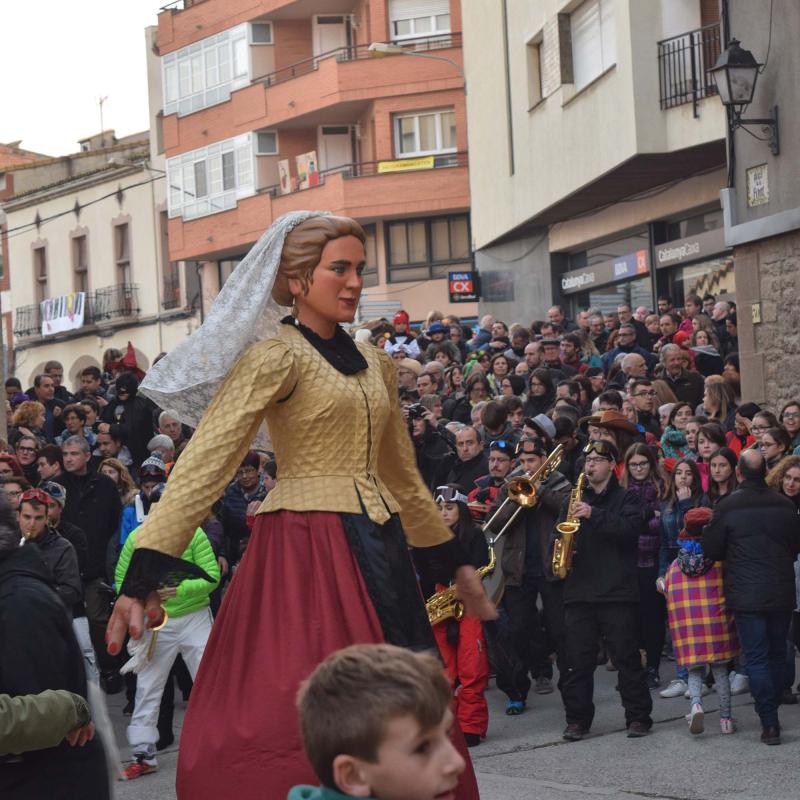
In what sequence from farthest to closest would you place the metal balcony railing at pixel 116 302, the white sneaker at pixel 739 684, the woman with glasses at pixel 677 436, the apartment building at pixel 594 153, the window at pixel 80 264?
the window at pixel 80 264 < the metal balcony railing at pixel 116 302 < the apartment building at pixel 594 153 < the woman with glasses at pixel 677 436 < the white sneaker at pixel 739 684

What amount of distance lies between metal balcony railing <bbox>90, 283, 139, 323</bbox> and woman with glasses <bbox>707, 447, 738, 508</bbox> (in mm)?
Answer: 35176

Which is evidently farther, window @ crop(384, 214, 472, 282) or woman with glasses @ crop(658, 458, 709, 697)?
window @ crop(384, 214, 472, 282)

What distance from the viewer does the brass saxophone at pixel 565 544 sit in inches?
395

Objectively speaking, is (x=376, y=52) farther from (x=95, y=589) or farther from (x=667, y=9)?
(x=95, y=589)

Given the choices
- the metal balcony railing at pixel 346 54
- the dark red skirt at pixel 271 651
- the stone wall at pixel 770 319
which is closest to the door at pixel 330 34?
the metal balcony railing at pixel 346 54

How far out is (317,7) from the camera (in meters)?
39.4

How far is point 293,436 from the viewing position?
16.5 ft

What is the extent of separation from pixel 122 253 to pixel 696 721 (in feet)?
123

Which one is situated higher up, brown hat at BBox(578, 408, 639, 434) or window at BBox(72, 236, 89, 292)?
window at BBox(72, 236, 89, 292)

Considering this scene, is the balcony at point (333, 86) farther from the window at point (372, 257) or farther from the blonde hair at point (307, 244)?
the blonde hair at point (307, 244)

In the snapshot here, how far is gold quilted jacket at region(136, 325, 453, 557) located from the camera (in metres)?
4.82

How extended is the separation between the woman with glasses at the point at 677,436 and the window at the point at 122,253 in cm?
3393

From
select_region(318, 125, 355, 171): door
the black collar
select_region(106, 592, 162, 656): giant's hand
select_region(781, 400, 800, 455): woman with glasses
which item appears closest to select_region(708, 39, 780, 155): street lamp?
select_region(781, 400, 800, 455): woman with glasses

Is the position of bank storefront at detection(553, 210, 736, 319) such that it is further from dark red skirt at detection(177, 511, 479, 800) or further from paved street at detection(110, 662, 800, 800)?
dark red skirt at detection(177, 511, 479, 800)
